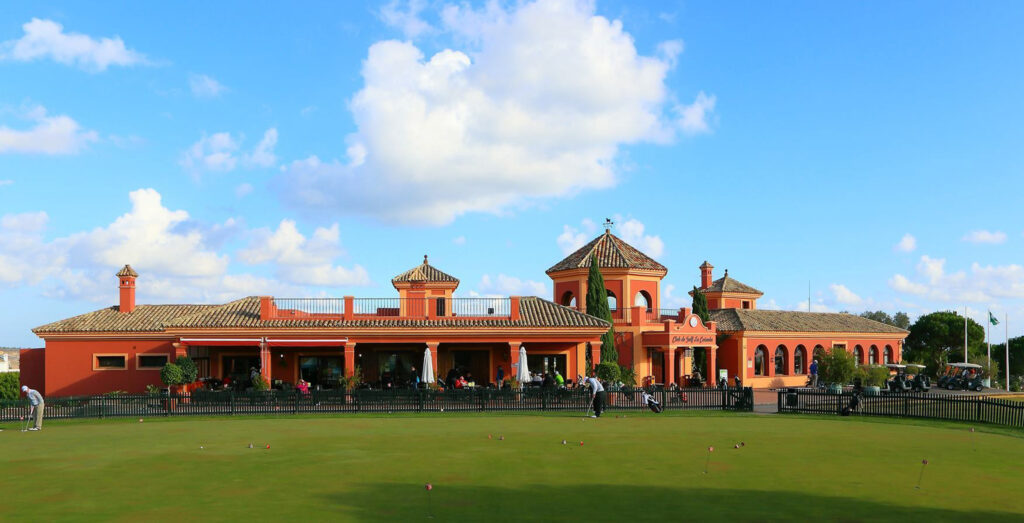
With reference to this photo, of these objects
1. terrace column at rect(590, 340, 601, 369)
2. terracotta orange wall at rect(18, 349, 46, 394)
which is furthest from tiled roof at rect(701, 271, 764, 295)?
terracotta orange wall at rect(18, 349, 46, 394)

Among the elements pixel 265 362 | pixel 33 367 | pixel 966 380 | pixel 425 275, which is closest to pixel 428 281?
pixel 425 275

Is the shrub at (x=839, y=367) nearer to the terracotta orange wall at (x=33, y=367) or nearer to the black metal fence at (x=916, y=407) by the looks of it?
the black metal fence at (x=916, y=407)

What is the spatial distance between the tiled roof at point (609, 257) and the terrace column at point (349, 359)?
14566mm

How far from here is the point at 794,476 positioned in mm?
13148

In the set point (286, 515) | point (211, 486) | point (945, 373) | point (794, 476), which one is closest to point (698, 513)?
point (794, 476)

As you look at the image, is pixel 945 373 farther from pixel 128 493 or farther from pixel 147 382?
pixel 128 493

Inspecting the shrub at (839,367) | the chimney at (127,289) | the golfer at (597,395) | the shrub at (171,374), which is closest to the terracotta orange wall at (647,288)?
the shrub at (839,367)

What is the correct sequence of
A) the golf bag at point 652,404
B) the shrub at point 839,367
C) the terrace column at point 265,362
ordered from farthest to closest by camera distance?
the shrub at point 839,367
the terrace column at point 265,362
the golf bag at point 652,404

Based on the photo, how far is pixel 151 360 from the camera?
39.2 metres

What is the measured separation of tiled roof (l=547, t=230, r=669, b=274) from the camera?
150ft

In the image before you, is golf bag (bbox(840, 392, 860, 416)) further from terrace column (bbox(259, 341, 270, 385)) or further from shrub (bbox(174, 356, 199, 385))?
shrub (bbox(174, 356, 199, 385))

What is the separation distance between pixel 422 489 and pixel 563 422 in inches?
484

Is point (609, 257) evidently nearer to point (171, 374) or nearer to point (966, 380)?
point (966, 380)

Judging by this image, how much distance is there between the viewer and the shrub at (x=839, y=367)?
4494 centimetres
